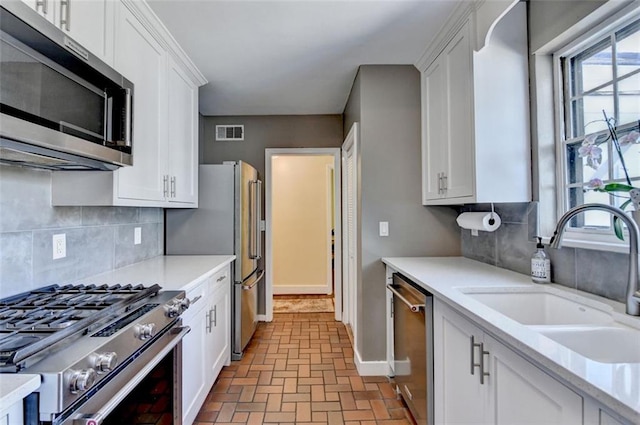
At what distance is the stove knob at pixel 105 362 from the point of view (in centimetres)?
92

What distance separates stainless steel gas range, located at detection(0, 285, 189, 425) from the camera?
2.62 feet

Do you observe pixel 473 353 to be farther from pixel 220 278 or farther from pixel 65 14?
pixel 65 14

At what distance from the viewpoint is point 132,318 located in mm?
1184

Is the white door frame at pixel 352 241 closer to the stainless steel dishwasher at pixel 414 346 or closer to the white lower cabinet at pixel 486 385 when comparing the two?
the stainless steel dishwasher at pixel 414 346

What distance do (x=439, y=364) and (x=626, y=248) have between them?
91cm

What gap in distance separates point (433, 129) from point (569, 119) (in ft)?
2.68

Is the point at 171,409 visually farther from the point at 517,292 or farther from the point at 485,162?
the point at 485,162

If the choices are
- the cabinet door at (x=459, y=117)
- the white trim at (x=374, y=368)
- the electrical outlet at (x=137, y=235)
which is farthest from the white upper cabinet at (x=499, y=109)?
the electrical outlet at (x=137, y=235)

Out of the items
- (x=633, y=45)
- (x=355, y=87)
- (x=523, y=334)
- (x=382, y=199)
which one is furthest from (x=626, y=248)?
(x=355, y=87)

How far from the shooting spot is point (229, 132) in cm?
383

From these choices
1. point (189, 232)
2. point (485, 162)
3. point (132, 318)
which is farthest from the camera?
point (189, 232)

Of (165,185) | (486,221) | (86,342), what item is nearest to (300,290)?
(165,185)

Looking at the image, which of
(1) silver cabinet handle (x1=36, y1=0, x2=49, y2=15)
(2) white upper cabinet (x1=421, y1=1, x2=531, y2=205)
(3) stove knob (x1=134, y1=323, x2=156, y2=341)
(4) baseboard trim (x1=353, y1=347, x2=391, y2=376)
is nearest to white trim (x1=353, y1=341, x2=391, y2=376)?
(4) baseboard trim (x1=353, y1=347, x2=391, y2=376)

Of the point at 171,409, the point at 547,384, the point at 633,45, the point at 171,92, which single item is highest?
the point at 171,92
